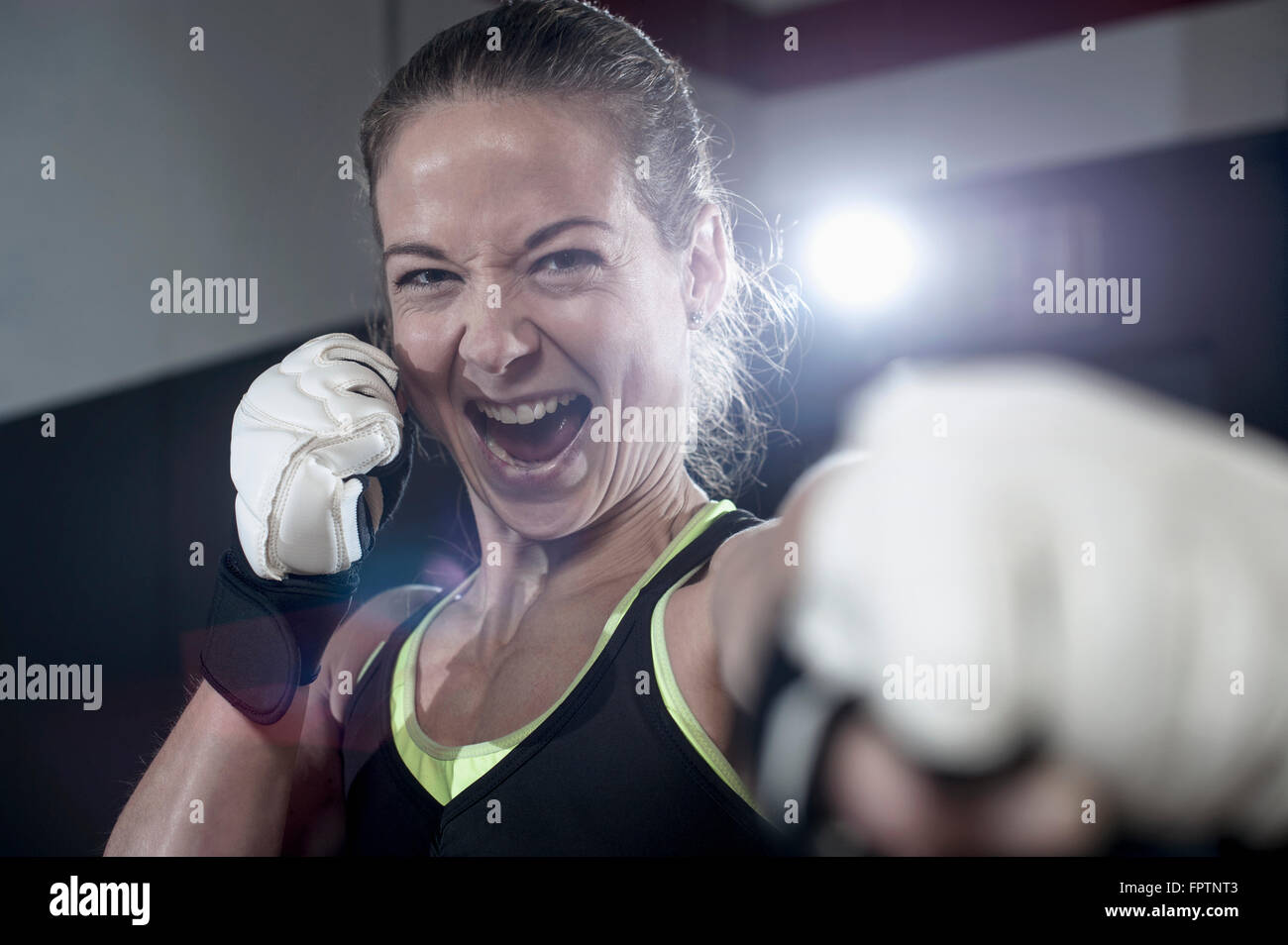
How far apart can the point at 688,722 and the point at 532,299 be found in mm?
500

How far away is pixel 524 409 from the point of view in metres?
1.26

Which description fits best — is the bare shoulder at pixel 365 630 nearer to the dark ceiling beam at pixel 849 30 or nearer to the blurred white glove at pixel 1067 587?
the blurred white glove at pixel 1067 587

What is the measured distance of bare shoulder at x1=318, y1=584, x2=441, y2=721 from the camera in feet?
4.17

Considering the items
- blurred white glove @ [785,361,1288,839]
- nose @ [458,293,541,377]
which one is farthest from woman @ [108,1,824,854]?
blurred white glove @ [785,361,1288,839]

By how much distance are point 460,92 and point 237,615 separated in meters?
0.64

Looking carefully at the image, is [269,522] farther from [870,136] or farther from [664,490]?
[870,136]

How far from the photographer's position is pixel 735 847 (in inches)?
45.4

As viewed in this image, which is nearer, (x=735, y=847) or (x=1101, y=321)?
(x=735, y=847)

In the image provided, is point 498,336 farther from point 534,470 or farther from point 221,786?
point 221,786

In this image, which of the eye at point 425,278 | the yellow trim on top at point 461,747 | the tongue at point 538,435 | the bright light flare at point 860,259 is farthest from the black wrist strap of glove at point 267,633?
the bright light flare at point 860,259

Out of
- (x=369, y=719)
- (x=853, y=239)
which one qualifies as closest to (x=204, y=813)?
(x=369, y=719)

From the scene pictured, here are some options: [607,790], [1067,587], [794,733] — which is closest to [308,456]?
[607,790]

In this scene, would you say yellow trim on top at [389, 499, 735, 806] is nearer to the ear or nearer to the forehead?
the ear

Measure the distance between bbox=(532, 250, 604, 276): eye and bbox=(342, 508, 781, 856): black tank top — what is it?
1.08ft
